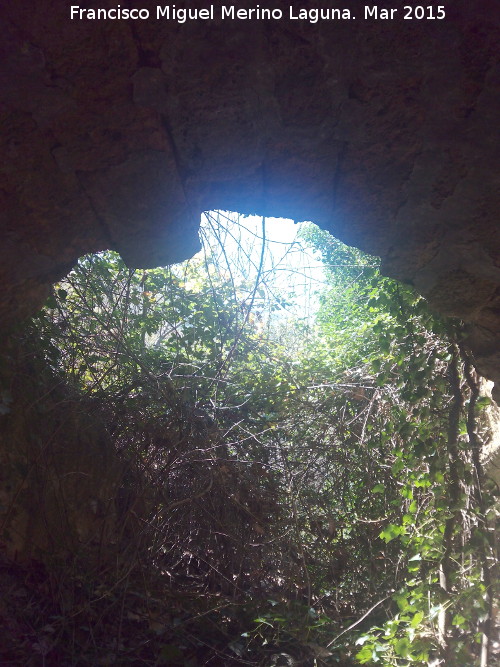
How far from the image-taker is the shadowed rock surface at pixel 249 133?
4.57ft

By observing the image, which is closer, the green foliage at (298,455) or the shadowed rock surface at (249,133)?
the shadowed rock surface at (249,133)

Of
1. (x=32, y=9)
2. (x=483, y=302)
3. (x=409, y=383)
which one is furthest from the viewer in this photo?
(x=409, y=383)

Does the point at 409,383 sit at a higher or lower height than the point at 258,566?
higher

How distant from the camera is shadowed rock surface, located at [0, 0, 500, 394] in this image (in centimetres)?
139

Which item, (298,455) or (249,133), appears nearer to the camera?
(249,133)

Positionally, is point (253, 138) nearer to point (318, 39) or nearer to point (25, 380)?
point (318, 39)

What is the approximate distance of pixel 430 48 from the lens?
1.40m

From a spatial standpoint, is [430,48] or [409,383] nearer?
[430,48]

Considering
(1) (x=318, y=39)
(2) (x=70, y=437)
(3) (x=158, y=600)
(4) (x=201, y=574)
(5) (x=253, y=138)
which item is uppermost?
(1) (x=318, y=39)

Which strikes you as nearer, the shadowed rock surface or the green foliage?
the shadowed rock surface

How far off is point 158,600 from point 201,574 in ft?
1.85

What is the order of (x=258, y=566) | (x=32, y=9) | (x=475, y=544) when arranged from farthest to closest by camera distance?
(x=258, y=566) < (x=475, y=544) < (x=32, y=9)

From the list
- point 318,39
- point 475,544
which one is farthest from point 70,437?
point 318,39

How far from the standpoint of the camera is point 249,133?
1.53m
